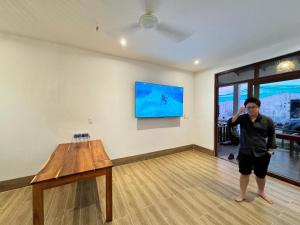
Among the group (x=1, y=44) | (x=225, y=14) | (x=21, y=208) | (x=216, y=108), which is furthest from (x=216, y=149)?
(x=1, y=44)

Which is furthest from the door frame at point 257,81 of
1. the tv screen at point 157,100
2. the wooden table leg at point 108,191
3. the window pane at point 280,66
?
the wooden table leg at point 108,191

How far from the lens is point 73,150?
230 cm

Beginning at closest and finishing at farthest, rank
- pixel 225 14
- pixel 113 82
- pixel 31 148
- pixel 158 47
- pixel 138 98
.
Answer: pixel 225 14 < pixel 31 148 < pixel 158 47 < pixel 113 82 < pixel 138 98

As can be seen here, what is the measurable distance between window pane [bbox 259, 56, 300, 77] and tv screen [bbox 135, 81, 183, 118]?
1.97 metres

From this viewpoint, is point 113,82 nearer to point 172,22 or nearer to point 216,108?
point 172,22

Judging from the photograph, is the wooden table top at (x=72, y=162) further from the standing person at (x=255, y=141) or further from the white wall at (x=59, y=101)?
the standing person at (x=255, y=141)

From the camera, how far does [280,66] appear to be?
270 cm

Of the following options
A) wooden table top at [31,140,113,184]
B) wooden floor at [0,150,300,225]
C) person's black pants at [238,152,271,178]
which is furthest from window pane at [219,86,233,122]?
wooden table top at [31,140,113,184]

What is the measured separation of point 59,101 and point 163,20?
2381 mm

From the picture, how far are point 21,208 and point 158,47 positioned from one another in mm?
3445

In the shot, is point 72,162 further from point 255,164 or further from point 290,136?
point 290,136

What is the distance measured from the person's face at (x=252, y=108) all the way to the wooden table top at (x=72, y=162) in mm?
2041

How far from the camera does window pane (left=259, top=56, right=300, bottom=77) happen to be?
251 centimetres

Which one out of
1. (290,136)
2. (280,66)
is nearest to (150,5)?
(280,66)
